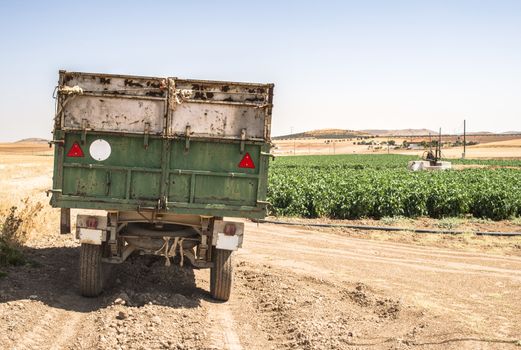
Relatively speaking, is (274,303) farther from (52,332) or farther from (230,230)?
(52,332)

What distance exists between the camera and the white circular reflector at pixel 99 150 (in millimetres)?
8805

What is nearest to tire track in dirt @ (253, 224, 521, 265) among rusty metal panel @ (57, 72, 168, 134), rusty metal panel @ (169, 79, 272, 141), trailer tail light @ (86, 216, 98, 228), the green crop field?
the green crop field

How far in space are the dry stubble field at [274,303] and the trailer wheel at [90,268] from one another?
0.20 m

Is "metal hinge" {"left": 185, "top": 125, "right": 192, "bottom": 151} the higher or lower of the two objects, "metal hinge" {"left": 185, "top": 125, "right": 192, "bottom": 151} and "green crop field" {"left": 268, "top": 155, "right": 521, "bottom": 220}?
the higher

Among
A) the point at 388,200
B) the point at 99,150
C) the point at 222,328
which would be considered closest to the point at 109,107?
the point at 99,150

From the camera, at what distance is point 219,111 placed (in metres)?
8.96

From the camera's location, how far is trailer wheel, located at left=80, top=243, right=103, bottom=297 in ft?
29.9

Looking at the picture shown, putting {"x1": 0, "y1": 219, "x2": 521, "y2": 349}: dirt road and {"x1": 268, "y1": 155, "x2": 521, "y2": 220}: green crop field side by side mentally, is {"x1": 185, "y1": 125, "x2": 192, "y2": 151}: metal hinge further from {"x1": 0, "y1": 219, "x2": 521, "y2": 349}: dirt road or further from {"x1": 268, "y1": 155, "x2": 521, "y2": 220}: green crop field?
{"x1": 268, "y1": 155, "x2": 521, "y2": 220}: green crop field

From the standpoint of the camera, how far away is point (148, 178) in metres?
8.85

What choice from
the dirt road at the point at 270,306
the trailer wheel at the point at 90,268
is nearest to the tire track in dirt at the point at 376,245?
the dirt road at the point at 270,306

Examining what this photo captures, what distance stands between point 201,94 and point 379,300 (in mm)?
4491

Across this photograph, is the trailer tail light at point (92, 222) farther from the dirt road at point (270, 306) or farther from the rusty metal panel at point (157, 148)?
the dirt road at point (270, 306)

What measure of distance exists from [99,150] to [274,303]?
3638mm

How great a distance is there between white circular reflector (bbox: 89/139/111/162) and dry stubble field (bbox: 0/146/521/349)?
6.90 feet
